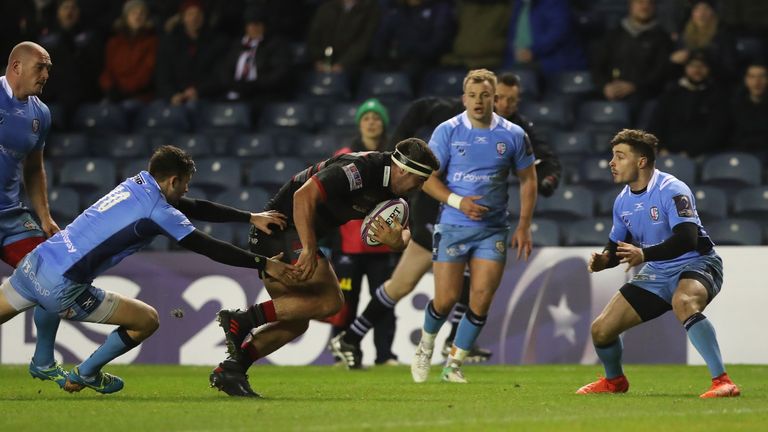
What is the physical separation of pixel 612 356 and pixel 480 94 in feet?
7.16

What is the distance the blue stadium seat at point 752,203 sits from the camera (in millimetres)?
13445

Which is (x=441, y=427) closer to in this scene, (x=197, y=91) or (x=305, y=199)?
(x=305, y=199)

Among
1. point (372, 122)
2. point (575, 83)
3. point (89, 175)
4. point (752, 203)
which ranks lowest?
point (89, 175)

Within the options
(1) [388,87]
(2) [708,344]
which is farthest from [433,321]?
(1) [388,87]

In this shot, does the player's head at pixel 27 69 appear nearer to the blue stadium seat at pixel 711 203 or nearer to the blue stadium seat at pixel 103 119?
the blue stadium seat at pixel 711 203

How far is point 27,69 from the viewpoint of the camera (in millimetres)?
8633

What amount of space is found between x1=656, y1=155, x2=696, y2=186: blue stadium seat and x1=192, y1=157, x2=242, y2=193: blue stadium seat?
15.2 feet

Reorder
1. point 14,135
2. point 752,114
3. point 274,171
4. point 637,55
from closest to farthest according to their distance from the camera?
point 14,135 → point 752,114 → point 274,171 → point 637,55

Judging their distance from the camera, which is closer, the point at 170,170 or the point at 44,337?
the point at 170,170

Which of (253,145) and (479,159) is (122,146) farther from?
(479,159)

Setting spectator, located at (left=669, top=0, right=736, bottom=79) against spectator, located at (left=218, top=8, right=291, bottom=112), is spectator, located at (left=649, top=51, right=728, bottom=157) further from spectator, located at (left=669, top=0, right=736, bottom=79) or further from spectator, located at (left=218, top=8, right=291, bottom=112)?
spectator, located at (left=218, top=8, right=291, bottom=112)

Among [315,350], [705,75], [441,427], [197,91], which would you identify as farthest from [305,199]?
[197,91]

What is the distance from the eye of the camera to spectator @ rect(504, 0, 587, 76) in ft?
51.9

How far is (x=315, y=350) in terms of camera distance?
12508 millimetres
